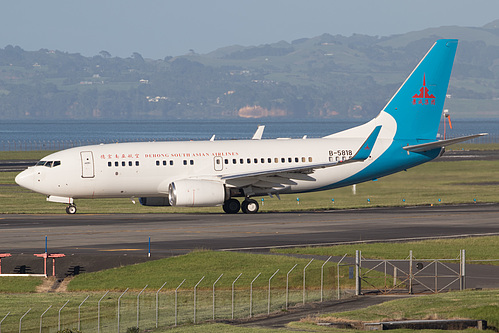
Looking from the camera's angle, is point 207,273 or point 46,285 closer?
point 207,273

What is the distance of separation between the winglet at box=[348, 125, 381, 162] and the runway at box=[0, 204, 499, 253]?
13.4 feet

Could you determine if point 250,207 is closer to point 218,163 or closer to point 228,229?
point 218,163

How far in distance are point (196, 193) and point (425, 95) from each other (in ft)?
61.4

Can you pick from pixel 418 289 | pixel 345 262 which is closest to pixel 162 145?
pixel 345 262

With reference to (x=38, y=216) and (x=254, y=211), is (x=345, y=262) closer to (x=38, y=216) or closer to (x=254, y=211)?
(x=254, y=211)

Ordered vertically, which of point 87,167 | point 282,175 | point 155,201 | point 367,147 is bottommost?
point 155,201

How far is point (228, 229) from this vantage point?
170 feet

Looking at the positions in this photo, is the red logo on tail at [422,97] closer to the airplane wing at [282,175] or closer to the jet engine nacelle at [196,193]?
the airplane wing at [282,175]

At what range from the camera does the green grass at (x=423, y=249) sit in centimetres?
4150

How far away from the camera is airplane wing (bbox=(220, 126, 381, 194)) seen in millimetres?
58406

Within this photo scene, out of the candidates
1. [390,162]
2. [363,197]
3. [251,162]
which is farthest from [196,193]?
[363,197]

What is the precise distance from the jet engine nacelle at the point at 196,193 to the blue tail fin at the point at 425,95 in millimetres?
14076

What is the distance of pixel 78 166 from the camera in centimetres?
5881

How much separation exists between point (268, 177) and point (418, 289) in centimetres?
2559
